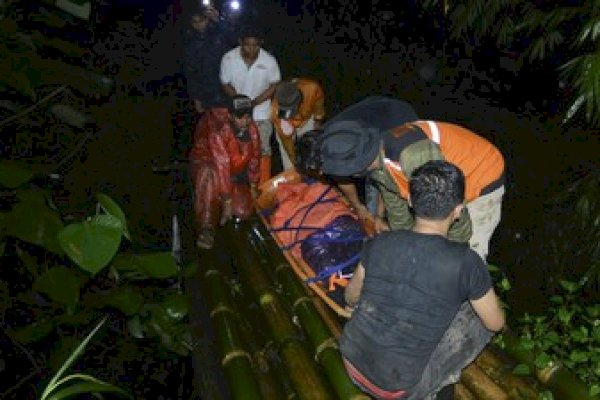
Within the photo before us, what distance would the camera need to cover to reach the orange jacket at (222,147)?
4.66 meters

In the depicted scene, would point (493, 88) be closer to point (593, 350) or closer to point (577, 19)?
point (577, 19)

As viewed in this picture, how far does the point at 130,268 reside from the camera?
3.25 metres

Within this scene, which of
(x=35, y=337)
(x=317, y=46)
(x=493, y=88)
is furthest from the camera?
(x=317, y=46)

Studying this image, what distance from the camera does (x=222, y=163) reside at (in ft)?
15.3

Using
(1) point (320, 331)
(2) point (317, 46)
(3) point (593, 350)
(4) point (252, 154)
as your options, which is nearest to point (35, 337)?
(1) point (320, 331)

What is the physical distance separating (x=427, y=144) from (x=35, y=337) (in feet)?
6.84

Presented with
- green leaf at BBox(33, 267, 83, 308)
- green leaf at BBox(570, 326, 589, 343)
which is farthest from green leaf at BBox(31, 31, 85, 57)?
green leaf at BBox(570, 326, 589, 343)

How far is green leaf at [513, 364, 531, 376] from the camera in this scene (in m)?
2.81

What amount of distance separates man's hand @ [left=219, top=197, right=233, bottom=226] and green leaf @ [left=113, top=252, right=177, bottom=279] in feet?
4.87

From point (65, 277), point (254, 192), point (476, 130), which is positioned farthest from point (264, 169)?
point (476, 130)

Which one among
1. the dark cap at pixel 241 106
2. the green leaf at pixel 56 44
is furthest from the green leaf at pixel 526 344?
the dark cap at pixel 241 106

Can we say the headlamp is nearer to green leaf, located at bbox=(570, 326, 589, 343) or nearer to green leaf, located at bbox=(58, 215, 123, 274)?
green leaf, located at bbox=(58, 215, 123, 274)

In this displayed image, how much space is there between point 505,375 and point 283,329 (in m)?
1.17

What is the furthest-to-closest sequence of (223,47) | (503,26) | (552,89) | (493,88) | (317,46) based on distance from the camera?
1. (317,46)
2. (493,88)
3. (552,89)
4. (503,26)
5. (223,47)
